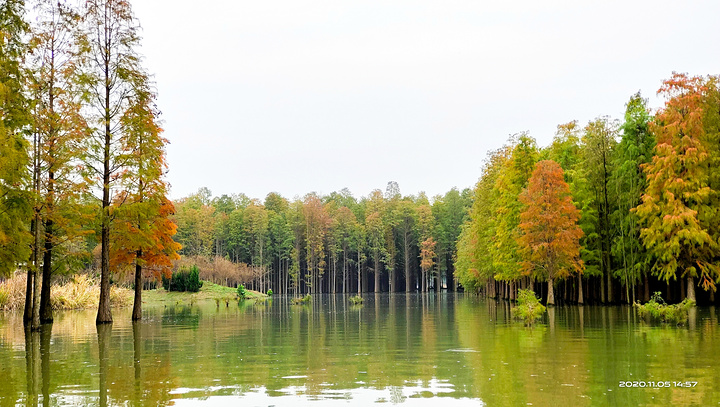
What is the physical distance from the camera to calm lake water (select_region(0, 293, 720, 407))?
11188 mm

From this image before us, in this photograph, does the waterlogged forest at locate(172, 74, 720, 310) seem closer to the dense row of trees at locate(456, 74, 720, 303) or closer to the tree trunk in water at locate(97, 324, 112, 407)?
the dense row of trees at locate(456, 74, 720, 303)

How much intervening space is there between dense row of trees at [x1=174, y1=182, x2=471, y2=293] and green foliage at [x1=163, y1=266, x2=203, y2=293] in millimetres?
37387

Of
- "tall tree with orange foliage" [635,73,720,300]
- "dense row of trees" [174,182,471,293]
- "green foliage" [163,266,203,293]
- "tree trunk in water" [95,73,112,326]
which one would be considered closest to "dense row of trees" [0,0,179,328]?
"tree trunk in water" [95,73,112,326]

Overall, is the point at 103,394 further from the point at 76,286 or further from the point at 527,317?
the point at 76,286

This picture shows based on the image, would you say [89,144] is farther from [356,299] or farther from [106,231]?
[356,299]

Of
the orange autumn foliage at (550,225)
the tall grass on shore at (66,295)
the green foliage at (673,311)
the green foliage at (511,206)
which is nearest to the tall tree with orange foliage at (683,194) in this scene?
the orange autumn foliage at (550,225)

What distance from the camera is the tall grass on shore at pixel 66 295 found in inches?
1695

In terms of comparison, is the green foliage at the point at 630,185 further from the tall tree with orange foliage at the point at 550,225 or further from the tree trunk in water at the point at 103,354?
the tree trunk in water at the point at 103,354

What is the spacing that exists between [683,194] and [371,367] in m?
33.4

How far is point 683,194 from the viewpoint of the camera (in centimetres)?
4181

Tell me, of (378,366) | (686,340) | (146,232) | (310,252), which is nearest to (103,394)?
(378,366)

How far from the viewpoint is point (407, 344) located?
20.4 m

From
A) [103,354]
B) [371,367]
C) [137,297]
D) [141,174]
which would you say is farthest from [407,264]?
[371,367]

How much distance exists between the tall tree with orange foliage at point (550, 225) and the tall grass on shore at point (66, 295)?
99.9 ft
